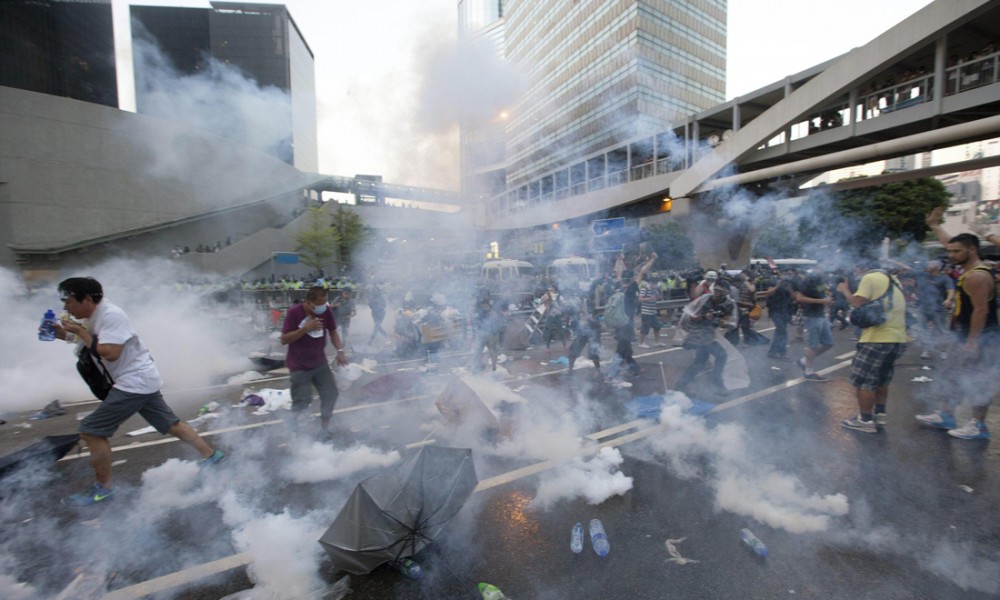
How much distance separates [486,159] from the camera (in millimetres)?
11109

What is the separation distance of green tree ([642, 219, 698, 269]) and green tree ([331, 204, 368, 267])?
18277 millimetres

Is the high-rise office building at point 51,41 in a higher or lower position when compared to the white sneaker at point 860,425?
higher

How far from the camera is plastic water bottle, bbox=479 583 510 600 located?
1.88 metres

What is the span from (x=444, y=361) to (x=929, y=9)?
18180 mm

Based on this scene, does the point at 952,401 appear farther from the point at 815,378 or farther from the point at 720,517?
the point at 720,517

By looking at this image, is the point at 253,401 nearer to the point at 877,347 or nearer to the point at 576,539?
the point at 576,539

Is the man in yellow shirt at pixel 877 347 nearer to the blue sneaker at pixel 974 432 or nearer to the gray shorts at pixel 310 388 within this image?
the blue sneaker at pixel 974 432

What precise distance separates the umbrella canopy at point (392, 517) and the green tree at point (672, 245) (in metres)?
28.1

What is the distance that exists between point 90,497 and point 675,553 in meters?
3.55

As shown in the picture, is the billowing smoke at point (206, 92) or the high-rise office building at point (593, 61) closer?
the high-rise office building at point (593, 61)

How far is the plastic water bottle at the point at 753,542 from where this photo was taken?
216 centimetres

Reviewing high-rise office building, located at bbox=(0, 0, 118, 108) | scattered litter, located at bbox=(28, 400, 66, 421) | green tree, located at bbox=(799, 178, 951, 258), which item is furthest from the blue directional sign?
high-rise office building, located at bbox=(0, 0, 118, 108)

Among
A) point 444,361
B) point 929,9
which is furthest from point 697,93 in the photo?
point 444,361

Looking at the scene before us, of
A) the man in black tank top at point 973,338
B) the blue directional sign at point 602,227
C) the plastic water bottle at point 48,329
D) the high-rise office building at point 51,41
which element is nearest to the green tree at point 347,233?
the high-rise office building at point 51,41
